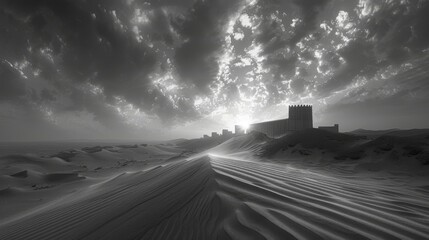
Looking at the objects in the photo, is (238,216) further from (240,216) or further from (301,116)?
(301,116)

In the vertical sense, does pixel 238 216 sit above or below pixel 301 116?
below

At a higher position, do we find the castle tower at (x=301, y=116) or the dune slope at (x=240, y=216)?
the castle tower at (x=301, y=116)

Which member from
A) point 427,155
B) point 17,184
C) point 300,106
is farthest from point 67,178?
point 300,106

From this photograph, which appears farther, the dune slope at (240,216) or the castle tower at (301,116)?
the castle tower at (301,116)

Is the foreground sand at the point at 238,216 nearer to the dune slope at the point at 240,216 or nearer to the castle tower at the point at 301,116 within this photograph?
the dune slope at the point at 240,216

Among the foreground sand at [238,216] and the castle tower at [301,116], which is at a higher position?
the castle tower at [301,116]

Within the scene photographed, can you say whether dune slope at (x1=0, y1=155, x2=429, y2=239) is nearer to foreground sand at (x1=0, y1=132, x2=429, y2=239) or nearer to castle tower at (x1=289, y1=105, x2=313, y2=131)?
foreground sand at (x1=0, y1=132, x2=429, y2=239)

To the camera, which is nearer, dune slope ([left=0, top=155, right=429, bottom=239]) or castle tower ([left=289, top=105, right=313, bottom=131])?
dune slope ([left=0, top=155, right=429, bottom=239])

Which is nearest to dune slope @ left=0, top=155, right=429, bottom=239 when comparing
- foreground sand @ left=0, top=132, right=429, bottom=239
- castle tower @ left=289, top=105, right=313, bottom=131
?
foreground sand @ left=0, top=132, right=429, bottom=239

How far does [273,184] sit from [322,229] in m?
1.41

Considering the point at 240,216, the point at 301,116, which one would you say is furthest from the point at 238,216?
the point at 301,116

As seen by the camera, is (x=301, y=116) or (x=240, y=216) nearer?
(x=240, y=216)

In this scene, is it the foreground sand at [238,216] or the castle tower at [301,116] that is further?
the castle tower at [301,116]

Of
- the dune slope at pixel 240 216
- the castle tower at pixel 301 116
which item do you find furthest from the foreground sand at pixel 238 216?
the castle tower at pixel 301 116
